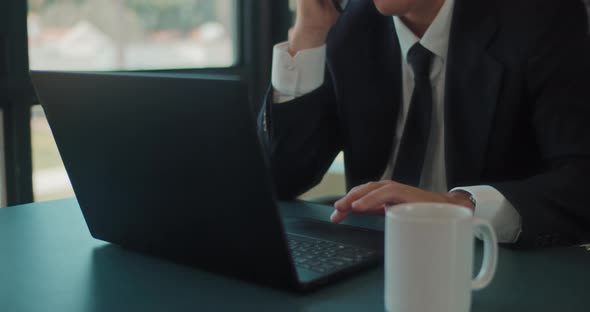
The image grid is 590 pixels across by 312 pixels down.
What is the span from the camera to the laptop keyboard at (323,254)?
2.89 feet

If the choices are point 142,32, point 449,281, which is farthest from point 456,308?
point 142,32

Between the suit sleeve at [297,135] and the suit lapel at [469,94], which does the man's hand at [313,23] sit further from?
the suit lapel at [469,94]

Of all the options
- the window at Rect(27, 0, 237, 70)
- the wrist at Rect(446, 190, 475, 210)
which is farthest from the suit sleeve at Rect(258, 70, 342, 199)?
the window at Rect(27, 0, 237, 70)

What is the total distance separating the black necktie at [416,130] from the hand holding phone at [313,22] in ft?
0.77

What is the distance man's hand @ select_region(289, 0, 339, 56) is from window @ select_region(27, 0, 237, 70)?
117 centimetres

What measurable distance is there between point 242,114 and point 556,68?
0.83 m

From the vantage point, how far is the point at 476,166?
4.75 ft

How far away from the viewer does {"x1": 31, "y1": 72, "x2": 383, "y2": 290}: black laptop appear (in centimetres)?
74

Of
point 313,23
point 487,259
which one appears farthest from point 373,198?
point 313,23

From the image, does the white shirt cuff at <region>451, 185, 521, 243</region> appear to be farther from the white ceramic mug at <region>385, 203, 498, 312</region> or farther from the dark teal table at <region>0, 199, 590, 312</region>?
the white ceramic mug at <region>385, 203, 498, 312</region>

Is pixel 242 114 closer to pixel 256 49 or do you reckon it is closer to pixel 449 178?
pixel 449 178

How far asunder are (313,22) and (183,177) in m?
0.87

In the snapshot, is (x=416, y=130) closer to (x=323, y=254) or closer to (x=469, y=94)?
(x=469, y=94)

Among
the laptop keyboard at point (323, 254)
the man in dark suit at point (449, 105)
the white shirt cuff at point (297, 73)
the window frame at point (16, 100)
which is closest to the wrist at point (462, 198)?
the man in dark suit at point (449, 105)
